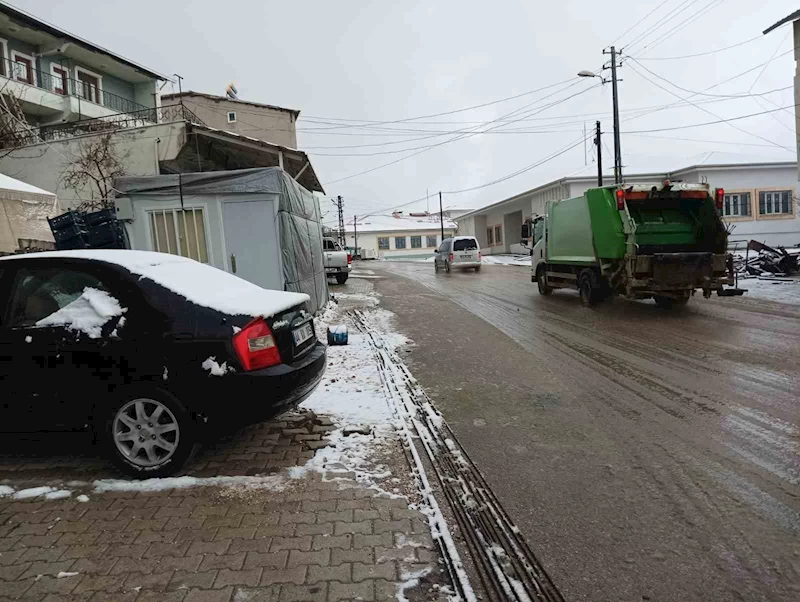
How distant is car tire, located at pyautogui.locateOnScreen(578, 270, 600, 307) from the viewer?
11.7 meters

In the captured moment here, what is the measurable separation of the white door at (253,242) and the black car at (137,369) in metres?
6.31

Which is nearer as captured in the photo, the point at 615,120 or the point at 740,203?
the point at 615,120

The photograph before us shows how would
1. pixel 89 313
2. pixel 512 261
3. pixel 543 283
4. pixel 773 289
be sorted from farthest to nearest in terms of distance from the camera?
pixel 512 261, pixel 543 283, pixel 773 289, pixel 89 313

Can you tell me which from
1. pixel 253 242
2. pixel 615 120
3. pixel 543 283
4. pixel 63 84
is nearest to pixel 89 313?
pixel 253 242

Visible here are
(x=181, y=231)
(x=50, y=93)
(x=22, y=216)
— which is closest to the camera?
(x=181, y=231)

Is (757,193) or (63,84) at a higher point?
(63,84)

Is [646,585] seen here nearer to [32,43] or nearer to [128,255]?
[128,255]

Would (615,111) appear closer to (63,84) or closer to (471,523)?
(471,523)

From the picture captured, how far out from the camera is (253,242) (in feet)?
33.9

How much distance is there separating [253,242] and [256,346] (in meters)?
6.84

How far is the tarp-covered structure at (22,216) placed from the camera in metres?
11.3

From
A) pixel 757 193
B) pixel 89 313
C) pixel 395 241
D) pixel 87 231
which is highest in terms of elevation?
pixel 757 193

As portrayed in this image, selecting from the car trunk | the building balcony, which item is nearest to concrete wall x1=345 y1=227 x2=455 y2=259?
the car trunk

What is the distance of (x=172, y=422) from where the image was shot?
375cm
